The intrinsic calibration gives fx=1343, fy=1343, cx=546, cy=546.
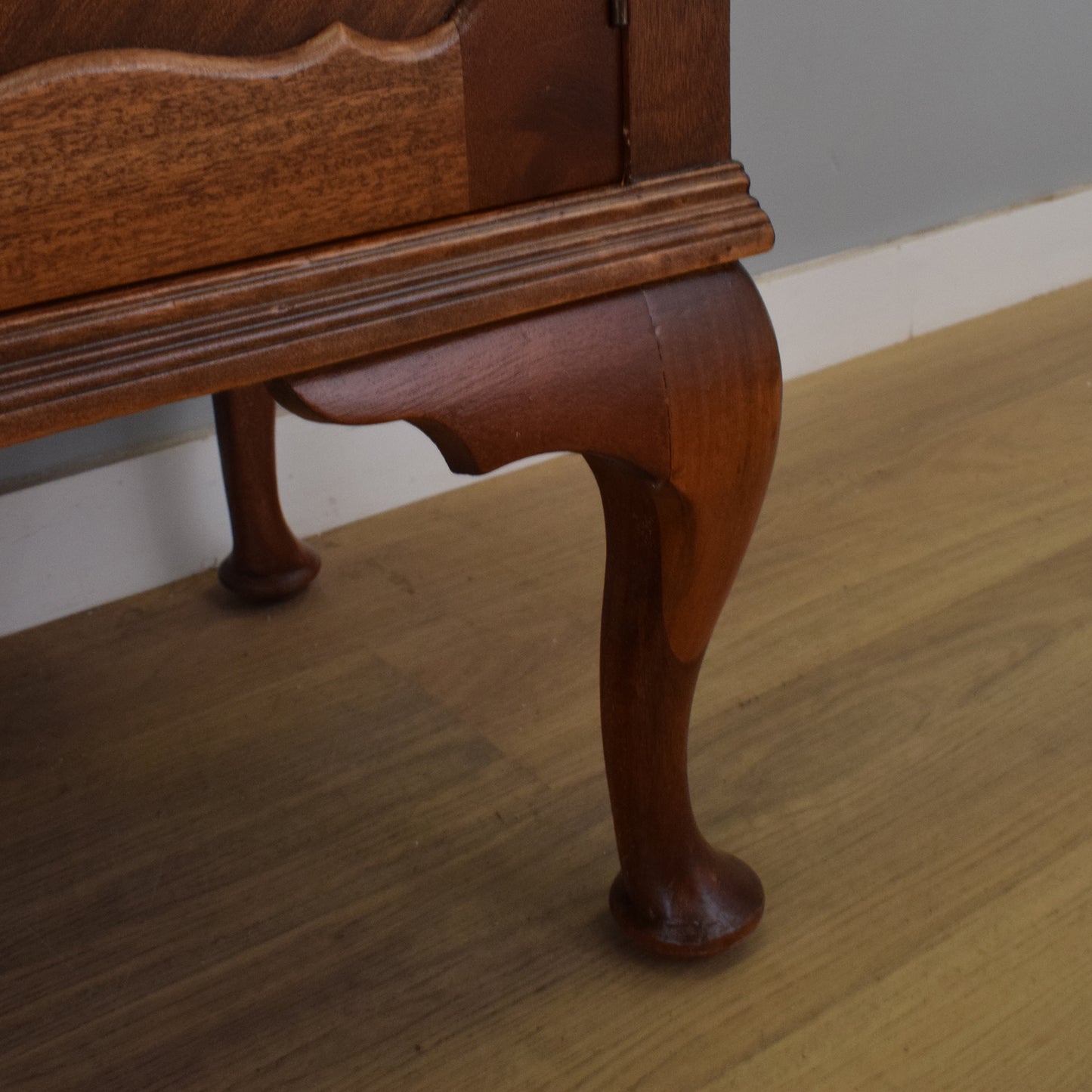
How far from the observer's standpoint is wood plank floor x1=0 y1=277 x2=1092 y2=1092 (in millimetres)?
661

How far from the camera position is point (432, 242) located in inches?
19.3

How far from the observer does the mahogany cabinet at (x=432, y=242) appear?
0.42 meters

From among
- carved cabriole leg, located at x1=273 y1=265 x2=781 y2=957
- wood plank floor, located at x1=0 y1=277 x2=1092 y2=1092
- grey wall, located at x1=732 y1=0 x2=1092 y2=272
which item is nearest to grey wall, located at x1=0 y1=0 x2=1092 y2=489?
grey wall, located at x1=732 y1=0 x2=1092 y2=272

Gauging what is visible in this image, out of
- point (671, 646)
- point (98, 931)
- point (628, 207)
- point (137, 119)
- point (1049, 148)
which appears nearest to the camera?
point (137, 119)

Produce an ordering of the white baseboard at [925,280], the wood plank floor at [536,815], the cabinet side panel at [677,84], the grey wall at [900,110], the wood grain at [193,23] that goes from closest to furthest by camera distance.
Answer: the wood grain at [193,23], the cabinet side panel at [677,84], the wood plank floor at [536,815], the grey wall at [900,110], the white baseboard at [925,280]

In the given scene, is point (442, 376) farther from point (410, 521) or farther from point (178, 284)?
point (410, 521)

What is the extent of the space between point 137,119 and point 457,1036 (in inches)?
18.0

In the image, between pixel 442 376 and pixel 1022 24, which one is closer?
pixel 442 376

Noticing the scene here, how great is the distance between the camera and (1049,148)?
1.78m

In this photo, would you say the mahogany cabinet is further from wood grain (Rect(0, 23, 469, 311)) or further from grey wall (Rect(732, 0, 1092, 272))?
grey wall (Rect(732, 0, 1092, 272))

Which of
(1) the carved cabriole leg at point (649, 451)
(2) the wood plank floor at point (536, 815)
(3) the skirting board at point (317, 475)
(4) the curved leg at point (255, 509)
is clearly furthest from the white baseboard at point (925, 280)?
(1) the carved cabriole leg at point (649, 451)

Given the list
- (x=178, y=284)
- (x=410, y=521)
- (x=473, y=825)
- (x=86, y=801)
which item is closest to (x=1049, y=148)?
(x=410, y=521)

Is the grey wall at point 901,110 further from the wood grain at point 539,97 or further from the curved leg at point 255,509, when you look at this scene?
the wood grain at point 539,97

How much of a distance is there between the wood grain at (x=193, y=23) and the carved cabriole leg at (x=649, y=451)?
0.37 ft
